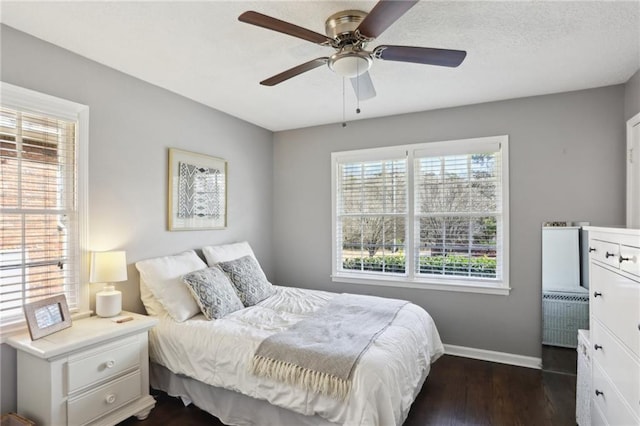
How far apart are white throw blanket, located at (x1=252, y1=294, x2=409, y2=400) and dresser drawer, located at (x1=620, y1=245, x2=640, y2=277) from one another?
1.38 m

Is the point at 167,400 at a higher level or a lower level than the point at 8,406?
lower

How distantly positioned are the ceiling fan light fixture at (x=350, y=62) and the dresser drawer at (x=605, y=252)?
164cm

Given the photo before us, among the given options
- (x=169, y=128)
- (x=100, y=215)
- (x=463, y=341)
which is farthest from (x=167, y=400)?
(x=463, y=341)

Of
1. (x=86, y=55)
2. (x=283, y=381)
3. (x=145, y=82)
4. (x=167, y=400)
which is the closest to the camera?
(x=283, y=381)

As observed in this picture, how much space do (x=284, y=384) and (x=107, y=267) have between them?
1.52 metres

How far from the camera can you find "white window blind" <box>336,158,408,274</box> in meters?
3.84

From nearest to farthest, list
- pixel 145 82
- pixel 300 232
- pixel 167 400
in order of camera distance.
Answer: pixel 167 400
pixel 145 82
pixel 300 232

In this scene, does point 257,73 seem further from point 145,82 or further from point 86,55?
point 86,55

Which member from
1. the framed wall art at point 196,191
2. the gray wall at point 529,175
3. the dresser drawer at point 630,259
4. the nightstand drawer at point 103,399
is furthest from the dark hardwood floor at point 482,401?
the framed wall art at point 196,191

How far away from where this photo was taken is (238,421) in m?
2.25

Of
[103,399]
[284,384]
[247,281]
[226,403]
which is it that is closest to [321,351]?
[284,384]

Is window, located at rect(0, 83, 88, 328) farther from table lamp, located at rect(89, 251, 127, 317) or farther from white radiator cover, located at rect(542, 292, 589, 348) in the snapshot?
white radiator cover, located at rect(542, 292, 589, 348)

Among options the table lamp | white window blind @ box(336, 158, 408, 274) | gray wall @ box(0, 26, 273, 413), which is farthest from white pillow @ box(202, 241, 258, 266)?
white window blind @ box(336, 158, 408, 274)

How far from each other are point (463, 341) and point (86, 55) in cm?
419
